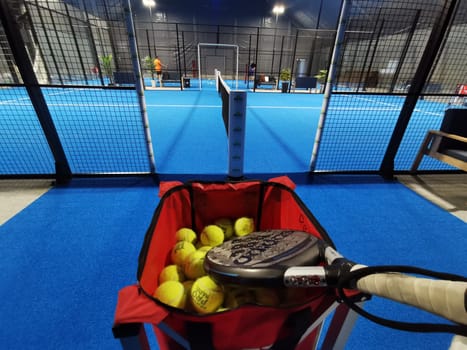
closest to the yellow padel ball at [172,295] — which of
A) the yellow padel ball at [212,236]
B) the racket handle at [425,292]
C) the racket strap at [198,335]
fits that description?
the racket strap at [198,335]

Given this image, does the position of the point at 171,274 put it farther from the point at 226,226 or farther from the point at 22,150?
the point at 22,150

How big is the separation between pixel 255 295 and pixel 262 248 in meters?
0.18

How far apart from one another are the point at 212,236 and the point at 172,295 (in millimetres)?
468

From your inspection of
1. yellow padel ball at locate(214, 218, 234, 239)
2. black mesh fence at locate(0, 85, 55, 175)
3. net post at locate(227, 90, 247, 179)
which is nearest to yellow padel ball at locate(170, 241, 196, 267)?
yellow padel ball at locate(214, 218, 234, 239)

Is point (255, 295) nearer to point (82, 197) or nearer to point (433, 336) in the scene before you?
point (433, 336)

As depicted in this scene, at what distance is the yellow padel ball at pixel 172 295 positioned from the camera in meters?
0.87

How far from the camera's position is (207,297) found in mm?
840

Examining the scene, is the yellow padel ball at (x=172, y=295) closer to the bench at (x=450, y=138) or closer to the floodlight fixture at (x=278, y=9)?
the bench at (x=450, y=138)

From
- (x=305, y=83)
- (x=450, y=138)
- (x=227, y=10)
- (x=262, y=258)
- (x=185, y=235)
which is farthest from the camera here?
(x=227, y=10)

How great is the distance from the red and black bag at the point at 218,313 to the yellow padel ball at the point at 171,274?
0.10 ft

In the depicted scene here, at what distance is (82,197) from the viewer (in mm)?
2311

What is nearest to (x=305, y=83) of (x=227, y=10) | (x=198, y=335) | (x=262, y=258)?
(x=227, y=10)

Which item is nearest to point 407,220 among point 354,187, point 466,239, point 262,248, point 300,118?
point 466,239

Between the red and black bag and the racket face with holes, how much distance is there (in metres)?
0.08
